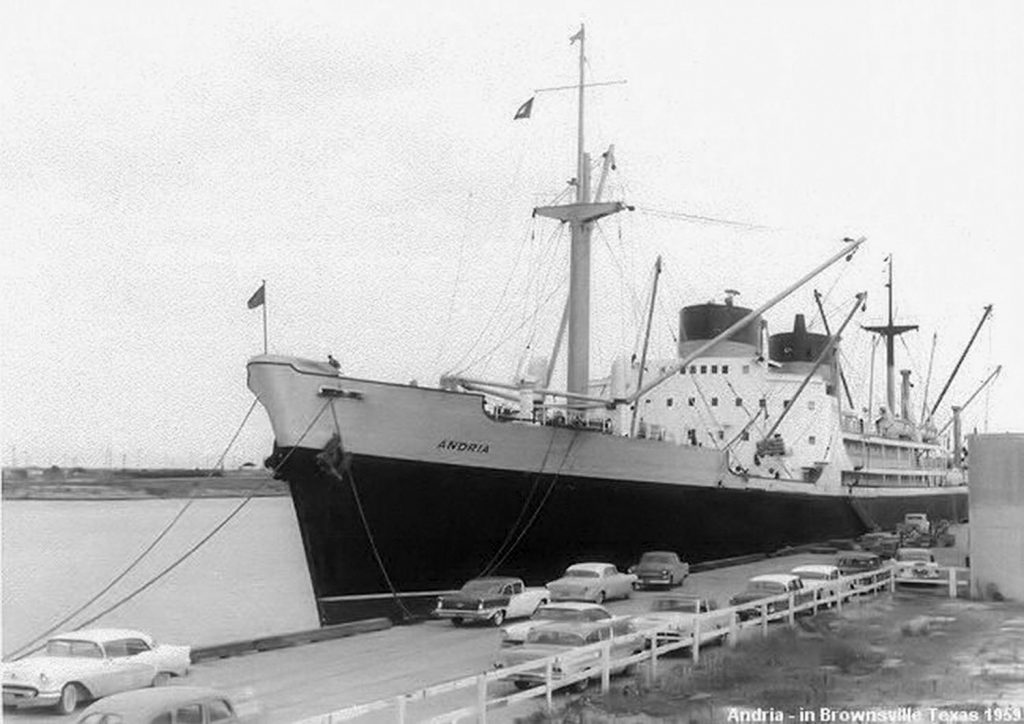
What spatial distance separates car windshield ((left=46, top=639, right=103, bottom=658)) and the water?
48.6 ft

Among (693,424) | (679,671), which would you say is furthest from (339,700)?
(693,424)

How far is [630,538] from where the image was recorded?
3047cm

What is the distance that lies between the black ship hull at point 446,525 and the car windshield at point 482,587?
8.15 feet

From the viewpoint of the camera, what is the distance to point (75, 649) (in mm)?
13664

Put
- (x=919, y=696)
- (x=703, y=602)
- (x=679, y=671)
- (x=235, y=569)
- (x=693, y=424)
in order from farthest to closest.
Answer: (x=235, y=569) < (x=693, y=424) < (x=703, y=602) < (x=679, y=671) < (x=919, y=696)

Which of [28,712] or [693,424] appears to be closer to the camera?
[28,712]

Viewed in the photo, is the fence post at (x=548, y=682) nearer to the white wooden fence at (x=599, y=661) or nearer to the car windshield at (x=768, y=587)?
the white wooden fence at (x=599, y=661)

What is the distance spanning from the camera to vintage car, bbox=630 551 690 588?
26.2m

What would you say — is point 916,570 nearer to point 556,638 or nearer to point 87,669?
point 556,638

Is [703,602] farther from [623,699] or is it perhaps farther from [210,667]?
[210,667]

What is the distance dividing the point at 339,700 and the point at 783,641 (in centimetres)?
713

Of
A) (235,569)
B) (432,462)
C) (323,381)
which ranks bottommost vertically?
(235,569)

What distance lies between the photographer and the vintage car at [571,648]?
42.2 ft

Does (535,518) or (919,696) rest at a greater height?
(535,518)
